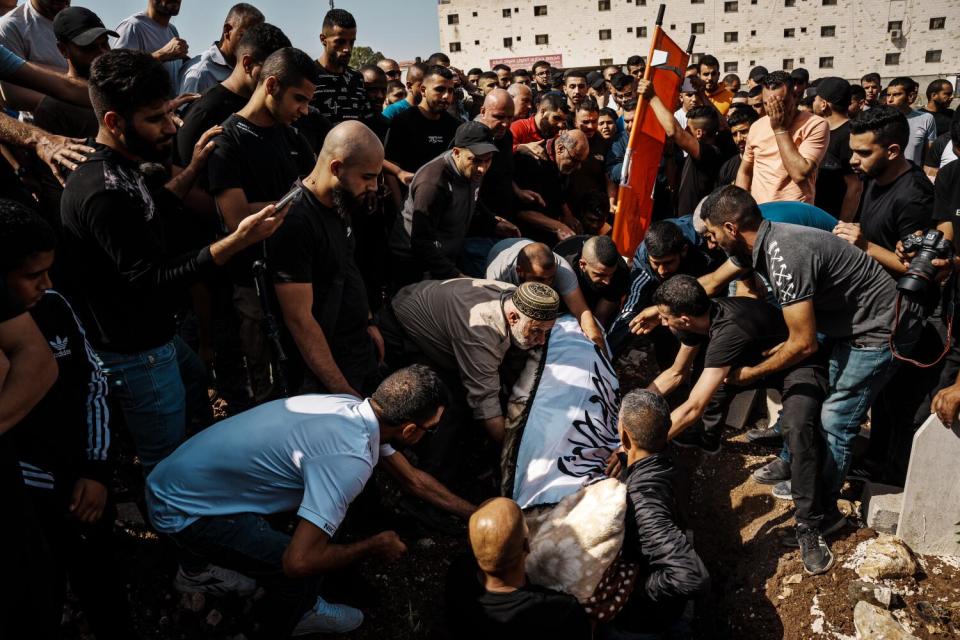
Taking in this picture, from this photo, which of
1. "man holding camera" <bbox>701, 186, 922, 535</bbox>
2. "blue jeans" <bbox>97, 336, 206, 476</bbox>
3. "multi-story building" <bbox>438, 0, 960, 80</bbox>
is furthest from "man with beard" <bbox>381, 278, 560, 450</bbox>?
"multi-story building" <bbox>438, 0, 960, 80</bbox>

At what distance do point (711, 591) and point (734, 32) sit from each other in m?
43.9

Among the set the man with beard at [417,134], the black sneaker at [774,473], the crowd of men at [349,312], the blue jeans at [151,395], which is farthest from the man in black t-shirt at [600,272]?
the blue jeans at [151,395]

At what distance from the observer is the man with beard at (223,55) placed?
14.0 feet

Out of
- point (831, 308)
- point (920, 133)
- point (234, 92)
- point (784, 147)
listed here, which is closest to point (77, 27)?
point (234, 92)

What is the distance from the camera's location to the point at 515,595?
2.30 meters

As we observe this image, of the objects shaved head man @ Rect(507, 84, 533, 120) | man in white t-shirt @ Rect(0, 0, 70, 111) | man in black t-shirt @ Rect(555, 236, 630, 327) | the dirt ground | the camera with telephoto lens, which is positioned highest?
man in white t-shirt @ Rect(0, 0, 70, 111)

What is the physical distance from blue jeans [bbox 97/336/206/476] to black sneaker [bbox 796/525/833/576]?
3.28 metres

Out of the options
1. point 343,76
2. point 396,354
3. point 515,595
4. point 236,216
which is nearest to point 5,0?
point 343,76

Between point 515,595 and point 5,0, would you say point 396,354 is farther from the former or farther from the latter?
point 5,0

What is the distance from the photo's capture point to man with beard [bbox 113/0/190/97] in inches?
181

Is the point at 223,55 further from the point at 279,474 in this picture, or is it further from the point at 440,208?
the point at 279,474

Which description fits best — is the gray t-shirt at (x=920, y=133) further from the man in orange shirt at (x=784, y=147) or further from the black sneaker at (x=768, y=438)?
the black sneaker at (x=768, y=438)

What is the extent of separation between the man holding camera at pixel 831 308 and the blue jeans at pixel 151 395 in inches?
115

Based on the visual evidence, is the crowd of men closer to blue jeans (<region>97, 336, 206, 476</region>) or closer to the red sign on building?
blue jeans (<region>97, 336, 206, 476</region>)
